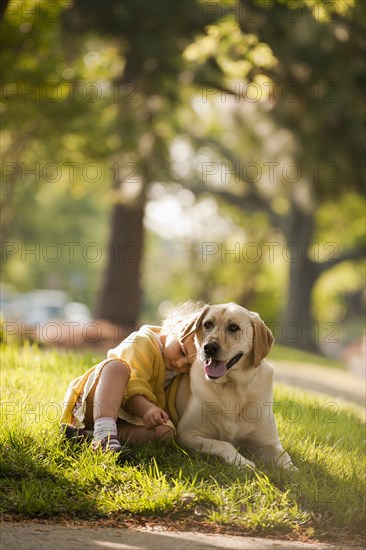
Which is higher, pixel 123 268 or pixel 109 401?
pixel 123 268

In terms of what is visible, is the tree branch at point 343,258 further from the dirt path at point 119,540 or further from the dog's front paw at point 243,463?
the dirt path at point 119,540

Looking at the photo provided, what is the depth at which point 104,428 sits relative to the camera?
17.5ft

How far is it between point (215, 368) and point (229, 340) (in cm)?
20

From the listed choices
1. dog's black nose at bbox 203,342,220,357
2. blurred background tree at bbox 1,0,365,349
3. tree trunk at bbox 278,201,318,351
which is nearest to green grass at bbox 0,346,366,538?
dog's black nose at bbox 203,342,220,357

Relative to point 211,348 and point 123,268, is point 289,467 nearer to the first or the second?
point 211,348

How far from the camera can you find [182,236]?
34562mm

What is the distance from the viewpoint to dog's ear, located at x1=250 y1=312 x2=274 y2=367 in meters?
5.34

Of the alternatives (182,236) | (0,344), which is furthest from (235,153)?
(0,344)

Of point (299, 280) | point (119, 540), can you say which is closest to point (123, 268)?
point (299, 280)

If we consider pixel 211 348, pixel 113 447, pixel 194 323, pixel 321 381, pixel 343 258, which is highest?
pixel 343 258

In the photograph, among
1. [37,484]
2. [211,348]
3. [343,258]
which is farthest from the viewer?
[343,258]

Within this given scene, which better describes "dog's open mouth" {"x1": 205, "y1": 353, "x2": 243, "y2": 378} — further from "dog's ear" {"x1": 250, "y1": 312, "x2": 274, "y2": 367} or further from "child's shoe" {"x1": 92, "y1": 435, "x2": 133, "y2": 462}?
"child's shoe" {"x1": 92, "y1": 435, "x2": 133, "y2": 462}

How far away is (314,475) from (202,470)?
0.80 metres

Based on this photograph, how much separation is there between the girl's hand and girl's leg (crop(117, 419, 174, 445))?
0.39 ft
